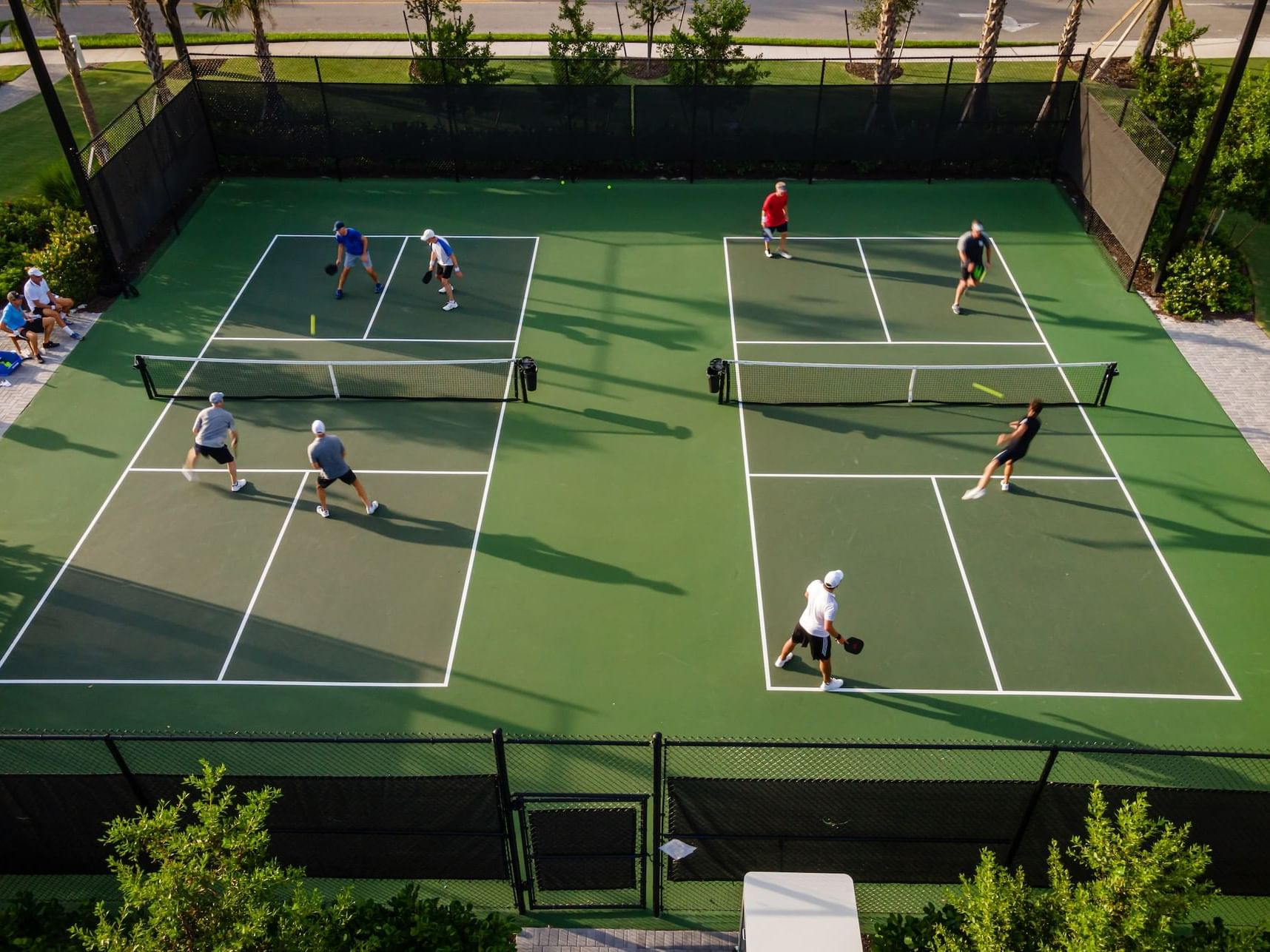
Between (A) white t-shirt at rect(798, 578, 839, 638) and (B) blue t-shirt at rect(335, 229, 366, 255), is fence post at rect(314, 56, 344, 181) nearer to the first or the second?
(B) blue t-shirt at rect(335, 229, 366, 255)

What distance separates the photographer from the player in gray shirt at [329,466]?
38.3 ft

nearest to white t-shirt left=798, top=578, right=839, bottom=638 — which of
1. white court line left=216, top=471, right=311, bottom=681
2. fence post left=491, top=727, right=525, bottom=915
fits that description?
fence post left=491, top=727, right=525, bottom=915

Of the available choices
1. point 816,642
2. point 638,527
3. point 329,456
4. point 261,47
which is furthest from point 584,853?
point 261,47

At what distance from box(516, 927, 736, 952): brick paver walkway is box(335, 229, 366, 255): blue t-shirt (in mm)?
11779

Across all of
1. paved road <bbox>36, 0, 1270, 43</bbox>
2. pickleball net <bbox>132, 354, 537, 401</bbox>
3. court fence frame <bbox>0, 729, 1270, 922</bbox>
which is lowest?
court fence frame <bbox>0, 729, 1270, 922</bbox>

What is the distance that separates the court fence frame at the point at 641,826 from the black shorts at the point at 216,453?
4701 millimetres

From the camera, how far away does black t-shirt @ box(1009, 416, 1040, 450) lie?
461 inches

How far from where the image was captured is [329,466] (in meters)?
11.8

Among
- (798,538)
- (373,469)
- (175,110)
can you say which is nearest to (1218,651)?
(798,538)

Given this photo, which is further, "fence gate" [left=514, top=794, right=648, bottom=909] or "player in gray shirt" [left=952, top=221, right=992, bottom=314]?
"player in gray shirt" [left=952, top=221, right=992, bottom=314]

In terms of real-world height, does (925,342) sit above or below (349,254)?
below

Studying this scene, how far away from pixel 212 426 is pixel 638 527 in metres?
5.56

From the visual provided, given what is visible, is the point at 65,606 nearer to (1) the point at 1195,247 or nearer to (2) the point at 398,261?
(2) the point at 398,261

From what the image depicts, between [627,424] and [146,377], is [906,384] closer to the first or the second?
[627,424]
